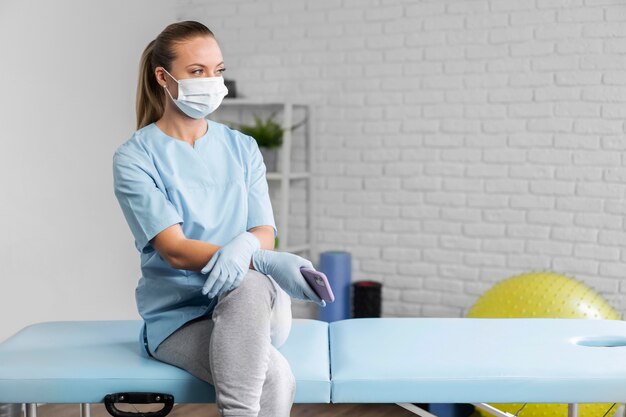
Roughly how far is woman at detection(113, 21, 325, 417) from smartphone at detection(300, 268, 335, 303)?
0.05 feet

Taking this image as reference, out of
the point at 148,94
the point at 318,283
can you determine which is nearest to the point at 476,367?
the point at 318,283

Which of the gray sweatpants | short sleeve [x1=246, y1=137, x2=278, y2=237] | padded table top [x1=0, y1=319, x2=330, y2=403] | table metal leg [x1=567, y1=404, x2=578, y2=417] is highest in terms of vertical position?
short sleeve [x1=246, y1=137, x2=278, y2=237]

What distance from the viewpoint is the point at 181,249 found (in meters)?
1.48

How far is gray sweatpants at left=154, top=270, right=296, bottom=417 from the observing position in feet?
4.43

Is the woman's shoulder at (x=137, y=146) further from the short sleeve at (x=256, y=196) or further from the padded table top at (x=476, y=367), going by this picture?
the padded table top at (x=476, y=367)

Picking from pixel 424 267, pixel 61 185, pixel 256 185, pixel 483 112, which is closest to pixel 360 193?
pixel 424 267

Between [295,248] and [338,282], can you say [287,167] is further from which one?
[338,282]

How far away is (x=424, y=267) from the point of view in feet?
10.8

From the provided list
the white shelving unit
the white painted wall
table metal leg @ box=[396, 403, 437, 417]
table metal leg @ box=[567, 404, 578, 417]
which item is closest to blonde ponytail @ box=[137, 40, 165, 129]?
the white painted wall

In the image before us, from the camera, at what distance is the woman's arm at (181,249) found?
1.48 metres

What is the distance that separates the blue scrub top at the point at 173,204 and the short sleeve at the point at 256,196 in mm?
20

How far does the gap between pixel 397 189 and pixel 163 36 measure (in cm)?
189

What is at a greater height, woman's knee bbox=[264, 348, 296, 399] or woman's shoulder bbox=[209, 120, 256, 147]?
woman's shoulder bbox=[209, 120, 256, 147]

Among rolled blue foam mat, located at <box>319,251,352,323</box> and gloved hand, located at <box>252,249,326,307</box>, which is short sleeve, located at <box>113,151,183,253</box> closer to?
gloved hand, located at <box>252,249,326,307</box>
